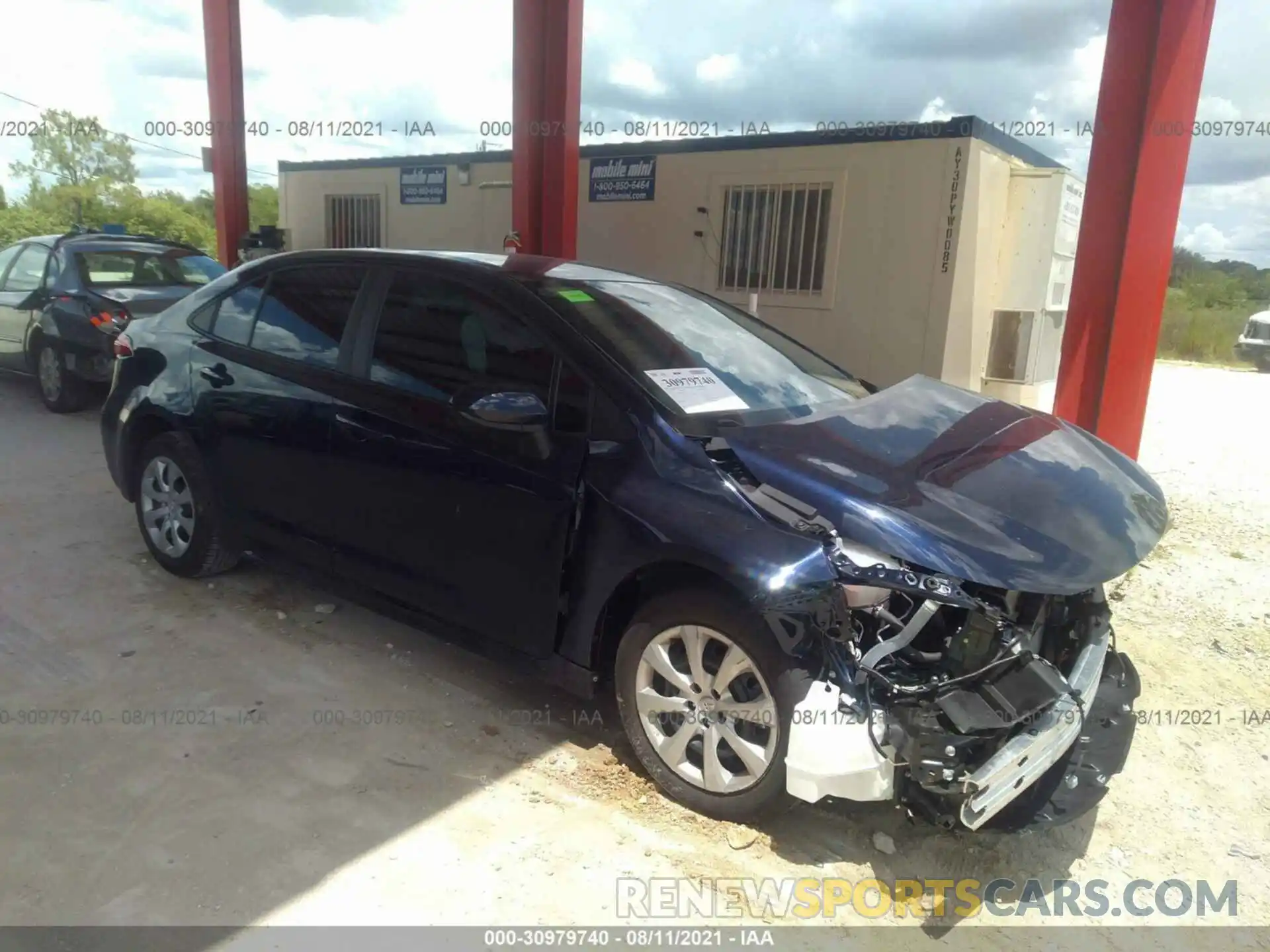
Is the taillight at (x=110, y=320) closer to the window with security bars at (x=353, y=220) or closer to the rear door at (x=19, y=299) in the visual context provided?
the rear door at (x=19, y=299)

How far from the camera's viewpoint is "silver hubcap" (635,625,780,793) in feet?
8.73

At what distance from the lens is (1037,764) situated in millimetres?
2395

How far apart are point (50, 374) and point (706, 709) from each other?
310 inches

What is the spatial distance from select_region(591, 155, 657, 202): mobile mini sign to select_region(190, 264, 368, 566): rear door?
6221 mm

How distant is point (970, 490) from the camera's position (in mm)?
2717

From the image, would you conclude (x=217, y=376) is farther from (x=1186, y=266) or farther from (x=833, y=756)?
(x=1186, y=266)

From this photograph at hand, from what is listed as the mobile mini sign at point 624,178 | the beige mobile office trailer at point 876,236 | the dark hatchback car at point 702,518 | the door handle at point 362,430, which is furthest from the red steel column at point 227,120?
the door handle at point 362,430

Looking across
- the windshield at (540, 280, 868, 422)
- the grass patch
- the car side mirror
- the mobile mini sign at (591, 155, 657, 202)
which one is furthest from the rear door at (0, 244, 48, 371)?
the grass patch

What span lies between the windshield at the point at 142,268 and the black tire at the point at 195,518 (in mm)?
4078

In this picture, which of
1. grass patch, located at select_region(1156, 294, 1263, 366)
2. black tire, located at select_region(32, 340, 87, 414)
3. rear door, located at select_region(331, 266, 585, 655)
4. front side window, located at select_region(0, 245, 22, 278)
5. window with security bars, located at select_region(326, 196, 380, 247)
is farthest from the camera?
grass patch, located at select_region(1156, 294, 1263, 366)

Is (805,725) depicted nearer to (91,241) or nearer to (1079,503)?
(1079,503)

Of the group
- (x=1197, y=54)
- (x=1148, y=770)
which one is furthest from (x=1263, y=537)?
(x=1148, y=770)

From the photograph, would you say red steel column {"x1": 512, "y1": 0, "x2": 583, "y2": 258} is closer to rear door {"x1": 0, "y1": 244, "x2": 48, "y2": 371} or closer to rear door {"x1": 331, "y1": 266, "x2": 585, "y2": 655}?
rear door {"x1": 331, "y1": 266, "x2": 585, "y2": 655}

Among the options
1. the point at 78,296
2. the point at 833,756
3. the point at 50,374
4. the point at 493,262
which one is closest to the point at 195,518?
the point at 493,262
